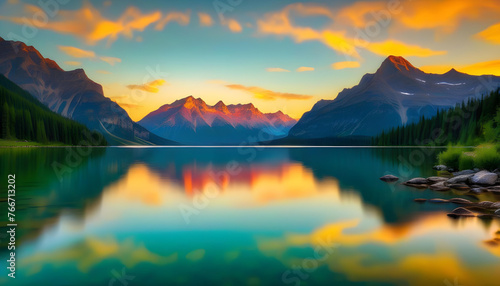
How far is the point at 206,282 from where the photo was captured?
420 inches

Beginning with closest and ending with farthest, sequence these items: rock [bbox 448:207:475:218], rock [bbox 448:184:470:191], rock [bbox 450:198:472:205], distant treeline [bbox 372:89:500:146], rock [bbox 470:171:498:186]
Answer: rock [bbox 448:207:475:218] → rock [bbox 450:198:472:205] → rock [bbox 448:184:470:191] → rock [bbox 470:171:498:186] → distant treeline [bbox 372:89:500:146]

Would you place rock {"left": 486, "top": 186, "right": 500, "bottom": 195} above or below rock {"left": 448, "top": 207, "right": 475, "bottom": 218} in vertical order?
below

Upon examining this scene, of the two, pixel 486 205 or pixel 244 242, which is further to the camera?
pixel 486 205

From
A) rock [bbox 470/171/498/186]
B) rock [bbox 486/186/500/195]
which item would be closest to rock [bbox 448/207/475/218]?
rock [bbox 486/186/500/195]

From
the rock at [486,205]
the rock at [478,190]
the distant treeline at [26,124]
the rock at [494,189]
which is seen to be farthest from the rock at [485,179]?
the distant treeline at [26,124]

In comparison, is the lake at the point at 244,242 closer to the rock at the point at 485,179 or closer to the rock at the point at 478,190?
the rock at the point at 478,190

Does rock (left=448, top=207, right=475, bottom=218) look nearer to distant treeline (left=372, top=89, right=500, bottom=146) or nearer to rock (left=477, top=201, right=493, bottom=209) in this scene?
rock (left=477, top=201, right=493, bottom=209)

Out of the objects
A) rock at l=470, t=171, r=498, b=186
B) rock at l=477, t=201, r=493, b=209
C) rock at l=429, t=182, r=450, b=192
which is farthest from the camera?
rock at l=470, t=171, r=498, b=186

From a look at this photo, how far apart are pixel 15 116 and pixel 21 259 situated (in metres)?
187

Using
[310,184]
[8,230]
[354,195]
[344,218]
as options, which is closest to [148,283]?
[8,230]

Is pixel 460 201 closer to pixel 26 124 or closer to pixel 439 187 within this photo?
pixel 439 187

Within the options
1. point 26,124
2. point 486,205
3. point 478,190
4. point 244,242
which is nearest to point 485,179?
point 478,190

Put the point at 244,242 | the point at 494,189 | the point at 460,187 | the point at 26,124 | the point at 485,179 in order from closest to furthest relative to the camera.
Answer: the point at 244,242, the point at 494,189, the point at 460,187, the point at 485,179, the point at 26,124

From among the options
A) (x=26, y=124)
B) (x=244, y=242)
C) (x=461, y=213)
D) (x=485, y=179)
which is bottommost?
(x=244, y=242)
